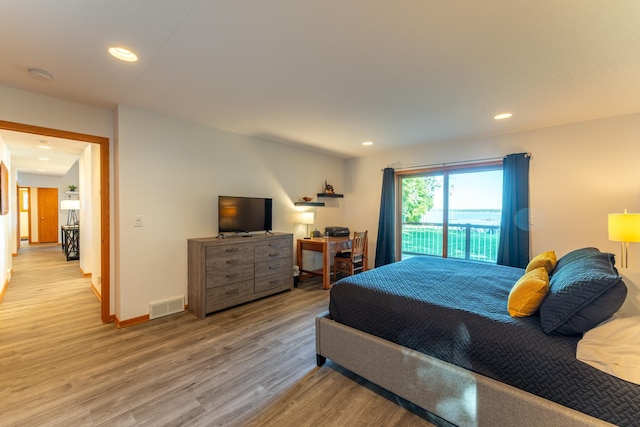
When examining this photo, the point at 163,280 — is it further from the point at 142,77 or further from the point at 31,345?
the point at 142,77

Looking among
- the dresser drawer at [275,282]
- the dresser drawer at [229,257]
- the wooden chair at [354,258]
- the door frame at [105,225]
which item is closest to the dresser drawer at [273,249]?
the dresser drawer at [229,257]

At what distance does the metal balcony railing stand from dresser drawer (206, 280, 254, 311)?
9.96 ft

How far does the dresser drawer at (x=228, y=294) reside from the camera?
3.20 metres

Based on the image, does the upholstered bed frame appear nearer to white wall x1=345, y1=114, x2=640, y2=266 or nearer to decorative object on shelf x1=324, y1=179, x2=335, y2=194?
white wall x1=345, y1=114, x2=640, y2=266

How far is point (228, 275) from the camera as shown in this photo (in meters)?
3.36

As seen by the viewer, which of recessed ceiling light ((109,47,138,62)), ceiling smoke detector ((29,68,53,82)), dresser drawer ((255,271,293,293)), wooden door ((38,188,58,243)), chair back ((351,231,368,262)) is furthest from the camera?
wooden door ((38,188,58,243))

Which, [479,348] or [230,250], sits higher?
[230,250]

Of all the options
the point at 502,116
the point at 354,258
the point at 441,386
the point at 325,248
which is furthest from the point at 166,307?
the point at 502,116

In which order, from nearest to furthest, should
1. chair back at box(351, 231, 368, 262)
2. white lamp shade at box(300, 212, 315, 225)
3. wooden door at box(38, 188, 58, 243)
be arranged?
chair back at box(351, 231, 368, 262), white lamp shade at box(300, 212, 315, 225), wooden door at box(38, 188, 58, 243)

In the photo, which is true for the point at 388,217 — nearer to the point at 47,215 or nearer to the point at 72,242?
the point at 72,242

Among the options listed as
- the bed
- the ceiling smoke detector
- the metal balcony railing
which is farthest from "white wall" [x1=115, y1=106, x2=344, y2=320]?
the metal balcony railing

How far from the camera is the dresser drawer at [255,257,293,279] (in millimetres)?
3730

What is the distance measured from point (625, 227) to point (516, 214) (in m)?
1.17

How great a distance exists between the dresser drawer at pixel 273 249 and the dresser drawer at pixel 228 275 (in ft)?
0.74
